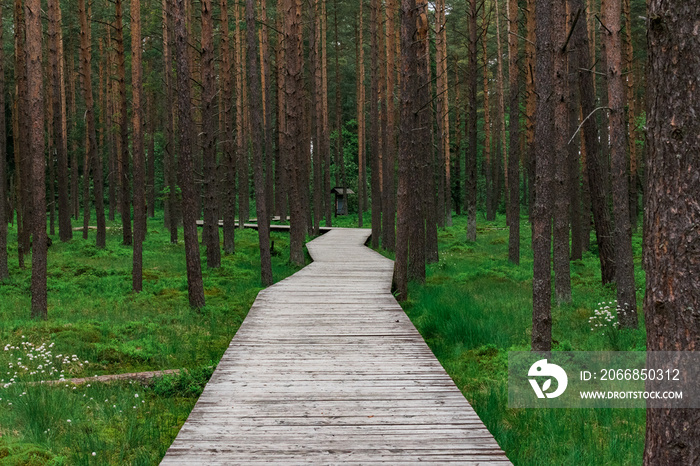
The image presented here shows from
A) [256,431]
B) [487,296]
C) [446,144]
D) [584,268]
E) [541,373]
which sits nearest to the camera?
[256,431]

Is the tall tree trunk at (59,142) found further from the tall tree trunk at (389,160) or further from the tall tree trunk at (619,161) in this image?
the tall tree trunk at (619,161)

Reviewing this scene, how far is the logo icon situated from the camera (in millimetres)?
6121

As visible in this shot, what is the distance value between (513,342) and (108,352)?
19.0 feet

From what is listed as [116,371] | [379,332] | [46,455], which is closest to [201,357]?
[116,371]

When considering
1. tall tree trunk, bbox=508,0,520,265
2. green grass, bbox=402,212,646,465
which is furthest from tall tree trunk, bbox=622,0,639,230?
green grass, bbox=402,212,646,465

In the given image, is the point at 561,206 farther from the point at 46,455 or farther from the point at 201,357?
the point at 46,455

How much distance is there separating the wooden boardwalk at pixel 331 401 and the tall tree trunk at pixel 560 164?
147 inches

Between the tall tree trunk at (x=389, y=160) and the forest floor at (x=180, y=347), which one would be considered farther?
the tall tree trunk at (x=389, y=160)

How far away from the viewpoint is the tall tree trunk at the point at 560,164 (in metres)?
9.95

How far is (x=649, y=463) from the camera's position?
319cm

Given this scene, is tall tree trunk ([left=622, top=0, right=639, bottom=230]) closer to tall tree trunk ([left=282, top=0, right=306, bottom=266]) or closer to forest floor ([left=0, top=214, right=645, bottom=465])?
forest floor ([left=0, top=214, right=645, bottom=465])

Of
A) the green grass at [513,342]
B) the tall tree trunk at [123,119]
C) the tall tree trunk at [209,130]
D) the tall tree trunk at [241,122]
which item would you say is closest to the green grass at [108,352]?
the tall tree trunk at [209,130]

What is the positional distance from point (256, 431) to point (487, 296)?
7.91 meters

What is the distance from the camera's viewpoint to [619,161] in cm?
855
